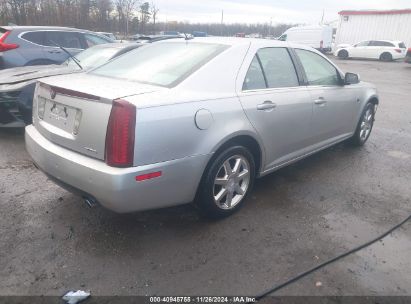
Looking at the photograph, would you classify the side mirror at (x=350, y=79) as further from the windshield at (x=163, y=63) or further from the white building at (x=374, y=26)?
the white building at (x=374, y=26)

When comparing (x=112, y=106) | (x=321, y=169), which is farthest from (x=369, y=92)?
(x=112, y=106)

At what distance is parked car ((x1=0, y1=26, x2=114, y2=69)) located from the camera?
6891mm

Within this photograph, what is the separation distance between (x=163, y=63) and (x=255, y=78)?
863 mm

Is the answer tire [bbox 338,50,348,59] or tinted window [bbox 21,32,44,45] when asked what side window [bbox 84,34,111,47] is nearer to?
tinted window [bbox 21,32,44,45]

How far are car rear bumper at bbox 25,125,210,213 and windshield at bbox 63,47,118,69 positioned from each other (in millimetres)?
3509

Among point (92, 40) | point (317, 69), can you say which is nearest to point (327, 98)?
point (317, 69)

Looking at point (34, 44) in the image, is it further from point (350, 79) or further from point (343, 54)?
point (343, 54)

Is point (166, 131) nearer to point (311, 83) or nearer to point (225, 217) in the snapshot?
point (225, 217)

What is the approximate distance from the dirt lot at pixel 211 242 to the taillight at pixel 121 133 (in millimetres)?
807

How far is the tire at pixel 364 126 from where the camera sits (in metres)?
5.21

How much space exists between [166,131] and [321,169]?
2764 mm

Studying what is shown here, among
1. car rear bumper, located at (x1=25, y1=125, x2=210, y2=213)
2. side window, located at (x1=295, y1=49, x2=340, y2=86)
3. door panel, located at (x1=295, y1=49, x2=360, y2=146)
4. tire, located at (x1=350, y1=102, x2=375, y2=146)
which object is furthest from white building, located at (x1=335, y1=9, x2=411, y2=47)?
car rear bumper, located at (x1=25, y1=125, x2=210, y2=213)

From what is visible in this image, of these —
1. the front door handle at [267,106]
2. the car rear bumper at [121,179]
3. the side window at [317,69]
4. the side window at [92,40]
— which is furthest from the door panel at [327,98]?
the side window at [92,40]

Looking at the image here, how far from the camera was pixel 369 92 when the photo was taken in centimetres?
516
